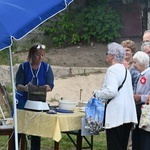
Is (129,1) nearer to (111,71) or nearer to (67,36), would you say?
(67,36)

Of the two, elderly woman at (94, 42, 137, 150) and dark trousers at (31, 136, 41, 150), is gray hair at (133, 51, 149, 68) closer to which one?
elderly woman at (94, 42, 137, 150)

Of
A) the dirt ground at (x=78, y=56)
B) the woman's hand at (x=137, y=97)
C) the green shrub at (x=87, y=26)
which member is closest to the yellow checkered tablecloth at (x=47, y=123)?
the woman's hand at (x=137, y=97)

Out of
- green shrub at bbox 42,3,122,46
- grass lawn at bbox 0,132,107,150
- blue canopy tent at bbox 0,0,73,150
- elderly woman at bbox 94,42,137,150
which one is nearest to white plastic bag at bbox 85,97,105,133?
elderly woman at bbox 94,42,137,150

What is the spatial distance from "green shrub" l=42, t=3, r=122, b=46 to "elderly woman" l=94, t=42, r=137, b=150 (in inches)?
412

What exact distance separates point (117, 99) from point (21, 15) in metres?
1.50

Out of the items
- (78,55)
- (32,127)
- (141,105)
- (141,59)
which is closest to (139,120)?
(141,105)

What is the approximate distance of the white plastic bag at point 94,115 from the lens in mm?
6520

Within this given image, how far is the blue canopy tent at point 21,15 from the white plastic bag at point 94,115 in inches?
48.6

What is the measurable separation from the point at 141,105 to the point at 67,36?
1068 cm

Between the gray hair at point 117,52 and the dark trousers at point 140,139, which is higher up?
the gray hair at point 117,52

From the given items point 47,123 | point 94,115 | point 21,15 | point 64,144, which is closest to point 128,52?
point 94,115

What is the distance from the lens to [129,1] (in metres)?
17.2

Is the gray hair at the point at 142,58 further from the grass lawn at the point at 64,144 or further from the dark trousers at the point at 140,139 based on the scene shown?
the grass lawn at the point at 64,144

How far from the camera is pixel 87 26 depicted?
17.3 metres
